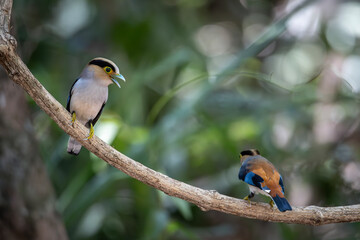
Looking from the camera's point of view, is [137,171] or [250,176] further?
[250,176]

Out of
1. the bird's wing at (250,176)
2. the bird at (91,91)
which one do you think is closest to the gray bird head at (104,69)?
the bird at (91,91)

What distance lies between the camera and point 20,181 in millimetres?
3445

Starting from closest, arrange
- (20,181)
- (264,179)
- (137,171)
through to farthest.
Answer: (137,171) → (264,179) → (20,181)

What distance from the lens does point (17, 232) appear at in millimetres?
3357

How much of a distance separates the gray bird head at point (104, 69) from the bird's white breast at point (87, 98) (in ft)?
0.18

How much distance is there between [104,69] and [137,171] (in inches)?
21.7

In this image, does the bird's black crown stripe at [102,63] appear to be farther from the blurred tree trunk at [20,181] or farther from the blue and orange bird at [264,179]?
the blurred tree trunk at [20,181]

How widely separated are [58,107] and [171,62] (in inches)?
90.5

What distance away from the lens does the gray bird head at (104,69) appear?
2.48 m

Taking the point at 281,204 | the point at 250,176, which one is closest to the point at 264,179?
the point at 250,176

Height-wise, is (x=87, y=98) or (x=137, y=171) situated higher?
(x=87, y=98)

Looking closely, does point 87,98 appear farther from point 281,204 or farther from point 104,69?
point 281,204

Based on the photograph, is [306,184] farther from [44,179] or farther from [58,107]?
[58,107]

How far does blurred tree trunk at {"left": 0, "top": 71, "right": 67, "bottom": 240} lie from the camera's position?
3373mm
